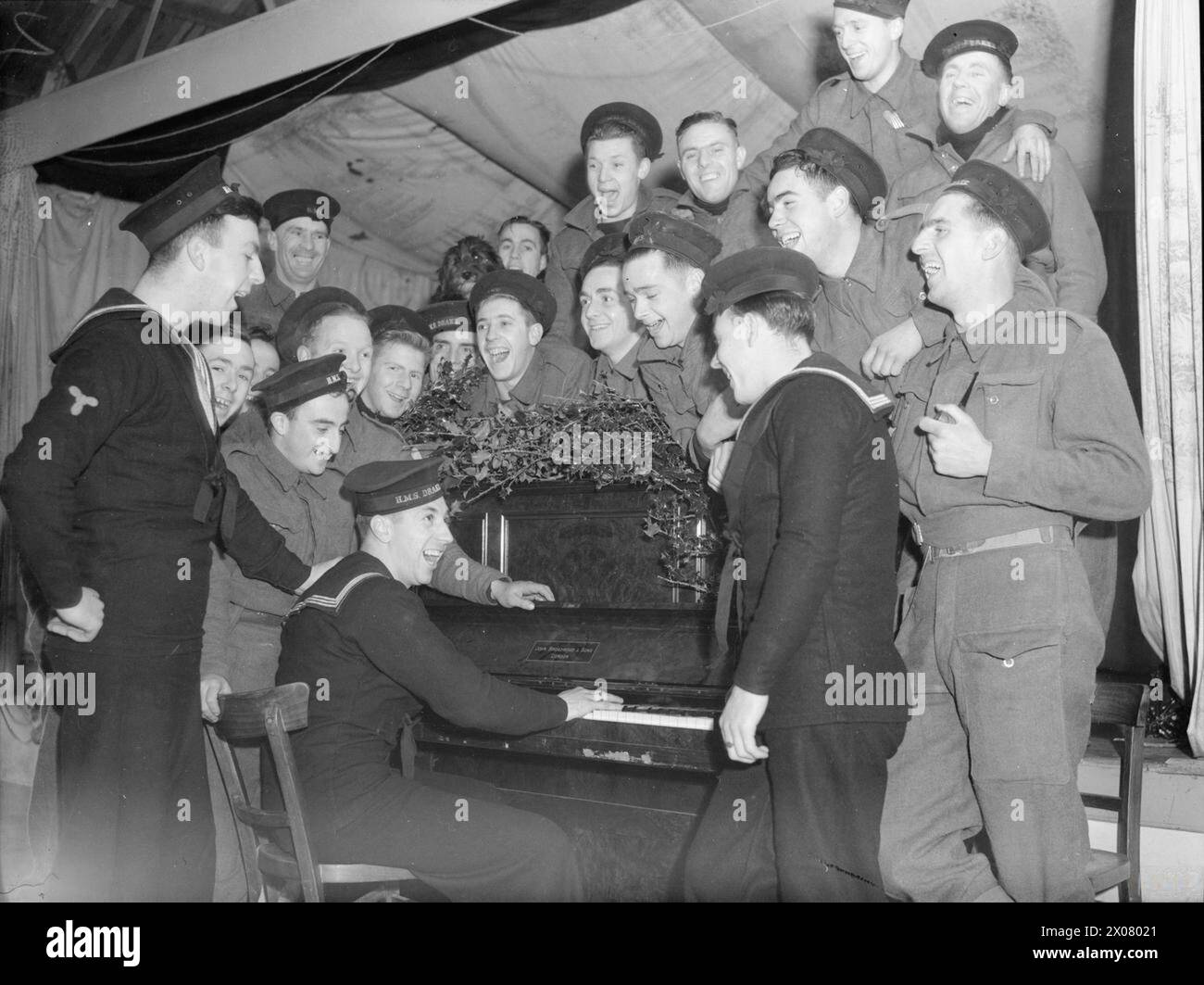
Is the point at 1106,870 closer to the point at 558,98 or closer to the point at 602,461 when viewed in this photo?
the point at 602,461

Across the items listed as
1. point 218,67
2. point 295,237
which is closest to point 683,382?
point 295,237

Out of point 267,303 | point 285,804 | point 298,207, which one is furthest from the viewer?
point 298,207

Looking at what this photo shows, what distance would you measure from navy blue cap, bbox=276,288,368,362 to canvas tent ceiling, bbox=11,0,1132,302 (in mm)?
1716

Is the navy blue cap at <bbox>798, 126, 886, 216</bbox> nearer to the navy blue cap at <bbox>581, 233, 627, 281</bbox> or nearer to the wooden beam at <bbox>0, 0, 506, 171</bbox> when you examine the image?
the navy blue cap at <bbox>581, 233, 627, 281</bbox>

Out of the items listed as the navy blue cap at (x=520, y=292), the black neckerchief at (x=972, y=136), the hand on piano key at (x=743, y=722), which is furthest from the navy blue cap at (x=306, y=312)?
the hand on piano key at (x=743, y=722)

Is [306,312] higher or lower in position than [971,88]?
lower

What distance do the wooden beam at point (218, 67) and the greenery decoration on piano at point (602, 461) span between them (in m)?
2.40

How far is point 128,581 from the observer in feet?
9.24

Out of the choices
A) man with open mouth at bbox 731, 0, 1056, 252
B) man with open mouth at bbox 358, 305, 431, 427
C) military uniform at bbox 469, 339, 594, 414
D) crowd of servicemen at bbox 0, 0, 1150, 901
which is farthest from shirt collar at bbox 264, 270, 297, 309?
man with open mouth at bbox 731, 0, 1056, 252

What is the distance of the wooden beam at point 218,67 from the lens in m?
5.00

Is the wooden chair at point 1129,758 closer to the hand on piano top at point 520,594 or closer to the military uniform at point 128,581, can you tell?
the hand on piano top at point 520,594

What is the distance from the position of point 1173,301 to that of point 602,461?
2031mm

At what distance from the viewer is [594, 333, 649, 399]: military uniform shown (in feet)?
13.6

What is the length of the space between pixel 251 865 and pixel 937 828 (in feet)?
6.91
